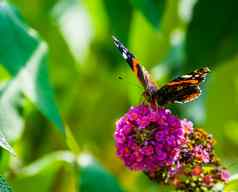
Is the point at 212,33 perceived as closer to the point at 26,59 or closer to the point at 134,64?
the point at 26,59

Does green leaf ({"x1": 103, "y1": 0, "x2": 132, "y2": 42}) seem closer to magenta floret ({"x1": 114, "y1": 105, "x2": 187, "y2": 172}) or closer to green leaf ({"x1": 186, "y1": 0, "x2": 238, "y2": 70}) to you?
green leaf ({"x1": 186, "y1": 0, "x2": 238, "y2": 70})

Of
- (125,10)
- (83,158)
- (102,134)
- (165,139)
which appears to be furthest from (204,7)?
→ (165,139)

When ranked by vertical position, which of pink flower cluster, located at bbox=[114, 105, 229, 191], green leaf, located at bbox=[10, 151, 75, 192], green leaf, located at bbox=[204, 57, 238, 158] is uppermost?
green leaf, located at bbox=[204, 57, 238, 158]

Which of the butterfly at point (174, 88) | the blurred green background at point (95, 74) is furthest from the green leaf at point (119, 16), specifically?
the butterfly at point (174, 88)

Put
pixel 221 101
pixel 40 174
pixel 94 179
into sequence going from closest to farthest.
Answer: pixel 94 179 < pixel 40 174 < pixel 221 101

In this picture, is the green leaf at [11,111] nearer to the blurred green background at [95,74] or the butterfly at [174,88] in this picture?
the blurred green background at [95,74]

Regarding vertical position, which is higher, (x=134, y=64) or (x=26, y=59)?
(x=26, y=59)

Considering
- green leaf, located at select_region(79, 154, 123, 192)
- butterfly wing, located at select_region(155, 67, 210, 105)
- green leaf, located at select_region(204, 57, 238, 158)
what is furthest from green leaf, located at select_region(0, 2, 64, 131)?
green leaf, located at select_region(204, 57, 238, 158)

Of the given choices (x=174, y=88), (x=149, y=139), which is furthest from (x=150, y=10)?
(x=149, y=139)
